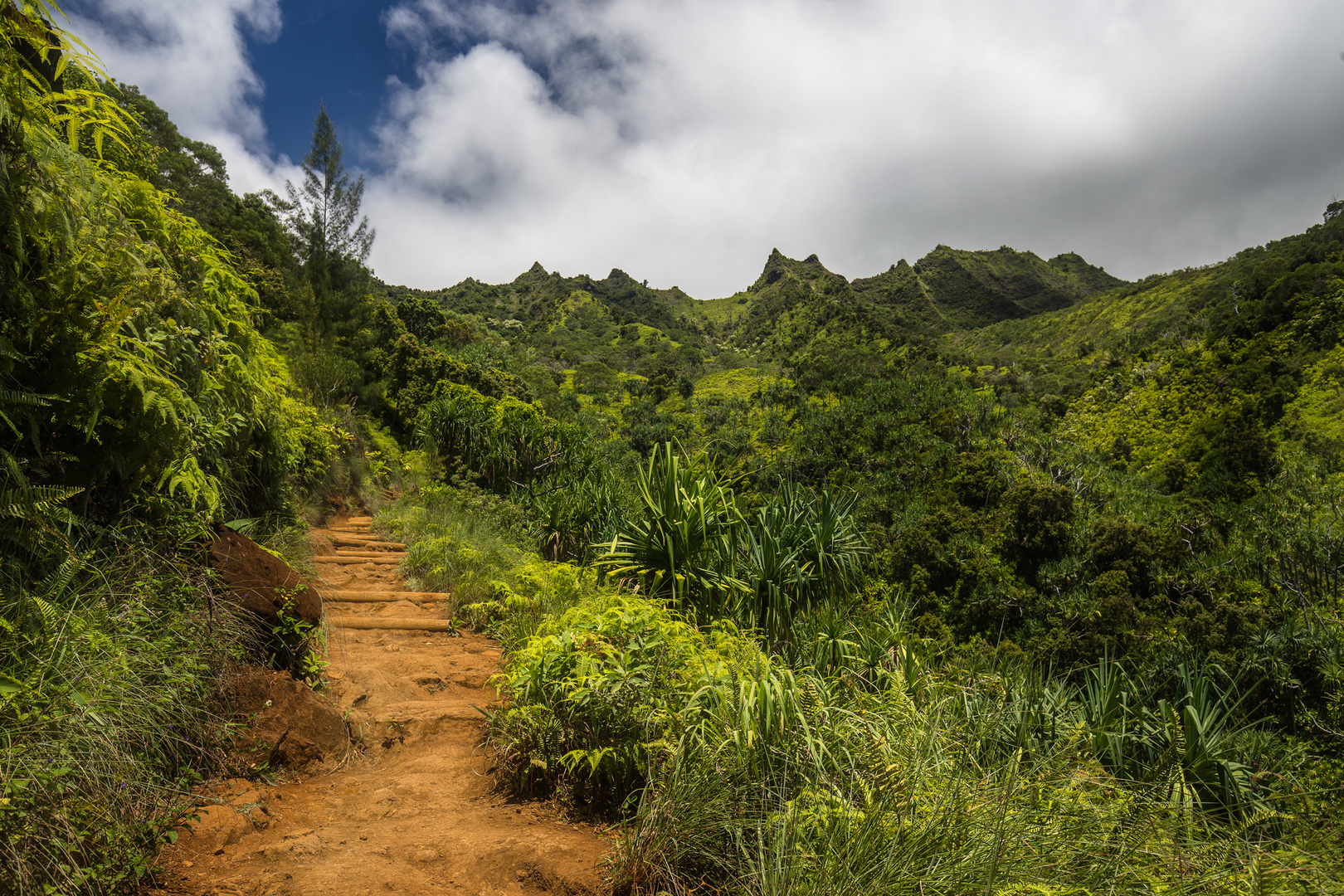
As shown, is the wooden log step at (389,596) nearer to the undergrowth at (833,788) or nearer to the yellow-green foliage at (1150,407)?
the undergrowth at (833,788)

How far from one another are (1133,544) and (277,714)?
870 inches

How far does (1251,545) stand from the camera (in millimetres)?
17891

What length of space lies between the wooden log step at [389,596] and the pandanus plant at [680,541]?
218 cm

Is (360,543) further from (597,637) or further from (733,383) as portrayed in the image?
(733,383)

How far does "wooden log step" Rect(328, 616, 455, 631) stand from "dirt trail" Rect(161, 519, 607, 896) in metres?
1.03

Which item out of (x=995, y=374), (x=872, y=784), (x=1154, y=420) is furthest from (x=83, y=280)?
(x=995, y=374)

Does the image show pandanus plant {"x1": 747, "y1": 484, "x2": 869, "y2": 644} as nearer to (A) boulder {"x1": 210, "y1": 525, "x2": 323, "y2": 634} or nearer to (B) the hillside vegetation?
(B) the hillside vegetation

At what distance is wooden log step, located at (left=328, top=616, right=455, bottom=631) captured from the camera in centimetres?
517

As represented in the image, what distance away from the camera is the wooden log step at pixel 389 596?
590 centimetres

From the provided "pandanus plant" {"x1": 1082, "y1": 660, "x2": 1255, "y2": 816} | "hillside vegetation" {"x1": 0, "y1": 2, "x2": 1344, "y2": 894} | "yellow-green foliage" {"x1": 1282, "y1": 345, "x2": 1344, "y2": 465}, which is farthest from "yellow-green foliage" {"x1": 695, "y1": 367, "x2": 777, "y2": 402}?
"pandanus plant" {"x1": 1082, "y1": 660, "x2": 1255, "y2": 816}

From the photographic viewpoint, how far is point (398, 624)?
5.47 m

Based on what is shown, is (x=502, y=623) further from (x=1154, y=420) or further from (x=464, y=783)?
(x=1154, y=420)

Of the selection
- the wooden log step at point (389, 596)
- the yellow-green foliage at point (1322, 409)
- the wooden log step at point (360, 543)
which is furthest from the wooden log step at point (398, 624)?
the yellow-green foliage at point (1322, 409)

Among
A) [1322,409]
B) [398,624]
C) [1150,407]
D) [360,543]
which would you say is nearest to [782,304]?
[1150,407]
